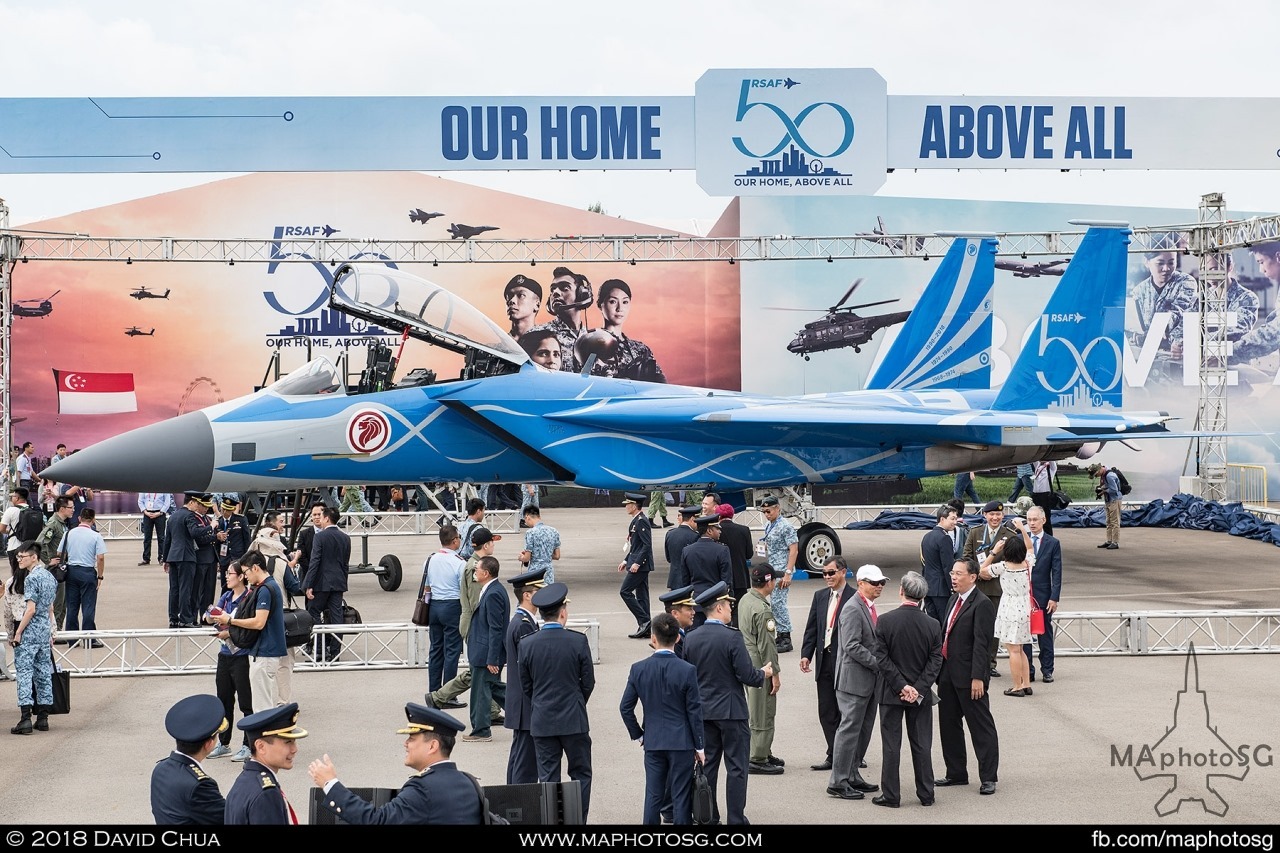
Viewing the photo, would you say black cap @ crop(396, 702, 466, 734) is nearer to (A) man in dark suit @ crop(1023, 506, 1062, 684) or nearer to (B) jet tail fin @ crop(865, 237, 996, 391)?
(A) man in dark suit @ crop(1023, 506, 1062, 684)

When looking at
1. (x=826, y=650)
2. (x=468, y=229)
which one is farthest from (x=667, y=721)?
(x=468, y=229)

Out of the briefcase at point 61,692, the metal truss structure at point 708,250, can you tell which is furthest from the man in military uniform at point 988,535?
the metal truss structure at point 708,250

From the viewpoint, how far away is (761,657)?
25.2ft

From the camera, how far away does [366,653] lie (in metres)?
11.0

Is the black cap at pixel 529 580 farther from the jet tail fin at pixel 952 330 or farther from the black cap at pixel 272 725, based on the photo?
the jet tail fin at pixel 952 330

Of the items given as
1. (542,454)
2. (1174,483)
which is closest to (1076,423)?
(542,454)

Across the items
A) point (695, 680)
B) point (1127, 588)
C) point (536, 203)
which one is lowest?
point (1127, 588)

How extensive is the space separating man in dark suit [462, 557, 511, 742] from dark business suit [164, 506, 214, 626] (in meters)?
5.58

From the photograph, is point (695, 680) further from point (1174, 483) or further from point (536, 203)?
point (1174, 483)

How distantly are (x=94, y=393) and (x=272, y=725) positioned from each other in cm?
2538

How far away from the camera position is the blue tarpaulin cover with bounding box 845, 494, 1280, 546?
22484 millimetres

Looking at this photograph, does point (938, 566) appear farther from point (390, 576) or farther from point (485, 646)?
point (390, 576)

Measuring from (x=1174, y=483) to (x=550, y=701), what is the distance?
2650cm

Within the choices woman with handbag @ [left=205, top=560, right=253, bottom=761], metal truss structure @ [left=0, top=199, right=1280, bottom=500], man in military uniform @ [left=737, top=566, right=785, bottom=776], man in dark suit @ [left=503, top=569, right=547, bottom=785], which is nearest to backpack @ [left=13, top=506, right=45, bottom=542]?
metal truss structure @ [left=0, top=199, right=1280, bottom=500]
